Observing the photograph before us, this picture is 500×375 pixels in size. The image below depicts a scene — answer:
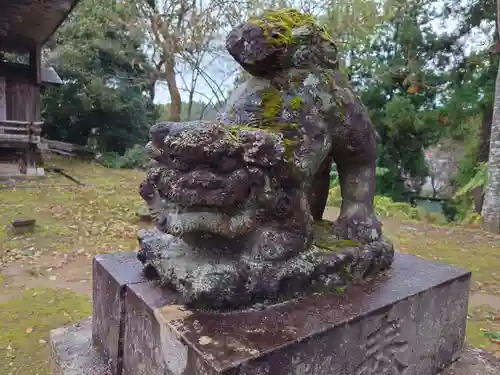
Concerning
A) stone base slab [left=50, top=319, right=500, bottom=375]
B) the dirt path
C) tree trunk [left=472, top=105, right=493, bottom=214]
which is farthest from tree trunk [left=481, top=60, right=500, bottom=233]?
stone base slab [left=50, top=319, right=500, bottom=375]

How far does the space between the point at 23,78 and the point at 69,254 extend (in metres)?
10.0

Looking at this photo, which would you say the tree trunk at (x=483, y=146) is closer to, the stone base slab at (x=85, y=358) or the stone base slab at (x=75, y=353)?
the stone base slab at (x=85, y=358)

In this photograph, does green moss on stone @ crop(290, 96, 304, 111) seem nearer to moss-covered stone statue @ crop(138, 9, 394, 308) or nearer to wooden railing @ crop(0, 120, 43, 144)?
moss-covered stone statue @ crop(138, 9, 394, 308)

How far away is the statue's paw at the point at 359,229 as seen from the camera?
205 cm

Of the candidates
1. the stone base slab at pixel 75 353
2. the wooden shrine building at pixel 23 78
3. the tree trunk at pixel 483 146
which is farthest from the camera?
the tree trunk at pixel 483 146

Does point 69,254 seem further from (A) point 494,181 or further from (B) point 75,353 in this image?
(A) point 494,181

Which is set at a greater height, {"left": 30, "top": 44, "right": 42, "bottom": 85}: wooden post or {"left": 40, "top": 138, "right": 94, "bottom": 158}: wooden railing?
{"left": 30, "top": 44, "right": 42, "bottom": 85}: wooden post

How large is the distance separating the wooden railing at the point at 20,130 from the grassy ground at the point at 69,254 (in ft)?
5.86

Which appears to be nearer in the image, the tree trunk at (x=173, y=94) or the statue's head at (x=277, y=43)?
the statue's head at (x=277, y=43)

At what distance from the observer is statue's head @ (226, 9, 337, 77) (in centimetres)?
174

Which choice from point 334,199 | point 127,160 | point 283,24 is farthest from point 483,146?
point 127,160

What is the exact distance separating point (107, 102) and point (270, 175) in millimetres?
15868

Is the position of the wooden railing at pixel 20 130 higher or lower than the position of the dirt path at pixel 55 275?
higher

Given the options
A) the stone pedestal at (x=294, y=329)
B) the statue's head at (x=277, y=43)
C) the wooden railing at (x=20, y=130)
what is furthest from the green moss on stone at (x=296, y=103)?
the wooden railing at (x=20, y=130)
